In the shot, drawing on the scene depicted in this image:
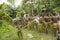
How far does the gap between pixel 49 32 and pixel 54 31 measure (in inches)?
8.8

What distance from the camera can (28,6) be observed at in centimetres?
1068

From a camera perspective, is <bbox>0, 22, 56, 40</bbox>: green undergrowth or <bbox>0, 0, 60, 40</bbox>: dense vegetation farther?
<bbox>0, 0, 60, 40</bbox>: dense vegetation

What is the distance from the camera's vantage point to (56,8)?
10320mm

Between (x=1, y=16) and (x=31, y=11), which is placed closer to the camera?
(x=1, y=16)

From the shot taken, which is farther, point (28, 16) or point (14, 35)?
point (28, 16)

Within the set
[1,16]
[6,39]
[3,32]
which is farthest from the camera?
→ [1,16]

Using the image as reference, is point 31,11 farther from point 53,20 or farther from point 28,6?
point 53,20

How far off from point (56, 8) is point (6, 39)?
461 centimetres

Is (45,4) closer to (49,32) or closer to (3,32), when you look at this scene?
(49,32)

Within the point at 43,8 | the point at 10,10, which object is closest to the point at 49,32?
the point at 43,8

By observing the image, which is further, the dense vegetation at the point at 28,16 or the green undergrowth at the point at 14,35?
the dense vegetation at the point at 28,16

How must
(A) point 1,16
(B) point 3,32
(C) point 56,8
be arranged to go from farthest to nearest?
(C) point 56,8 → (A) point 1,16 → (B) point 3,32

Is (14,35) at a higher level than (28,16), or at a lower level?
lower

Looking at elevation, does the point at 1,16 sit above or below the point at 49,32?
above
